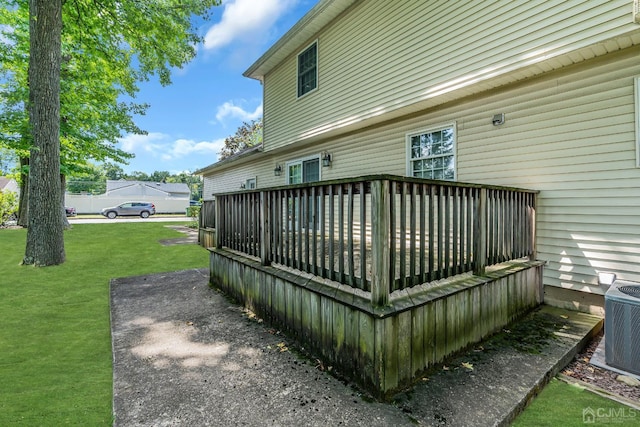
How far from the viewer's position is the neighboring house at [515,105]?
347 centimetres

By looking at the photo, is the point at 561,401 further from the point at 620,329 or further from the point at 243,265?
the point at 243,265

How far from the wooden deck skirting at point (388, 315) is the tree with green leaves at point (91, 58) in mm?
6322

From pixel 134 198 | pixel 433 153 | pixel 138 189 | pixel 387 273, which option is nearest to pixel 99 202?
pixel 134 198

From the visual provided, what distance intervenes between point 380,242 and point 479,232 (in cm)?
152

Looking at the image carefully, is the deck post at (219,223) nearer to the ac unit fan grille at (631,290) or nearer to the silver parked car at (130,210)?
the ac unit fan grille at (631,290)

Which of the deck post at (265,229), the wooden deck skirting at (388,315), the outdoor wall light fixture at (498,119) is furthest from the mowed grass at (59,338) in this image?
the outdoor wall light fixture at (498,119)

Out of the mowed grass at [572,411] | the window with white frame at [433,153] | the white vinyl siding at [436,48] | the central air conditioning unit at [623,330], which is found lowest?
the mowed grass at [572,411]

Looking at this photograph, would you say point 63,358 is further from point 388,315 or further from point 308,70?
point 308,70

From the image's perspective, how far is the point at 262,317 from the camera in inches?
137

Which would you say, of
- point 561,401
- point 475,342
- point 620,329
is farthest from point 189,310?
point 620,329

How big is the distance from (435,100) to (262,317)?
441 centimetres

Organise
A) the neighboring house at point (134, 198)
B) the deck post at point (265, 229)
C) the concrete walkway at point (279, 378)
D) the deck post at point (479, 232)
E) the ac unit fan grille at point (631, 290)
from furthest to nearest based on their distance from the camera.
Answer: the neighboring house at point (134, 198), the deck post at point (265, 229), the deck post at point (479, 232), the ac unit fan grille at point (631, 290), the concrete walkway at point (279, 378)

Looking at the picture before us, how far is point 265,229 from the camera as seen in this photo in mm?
3428

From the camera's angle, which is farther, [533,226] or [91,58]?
[91,58]
